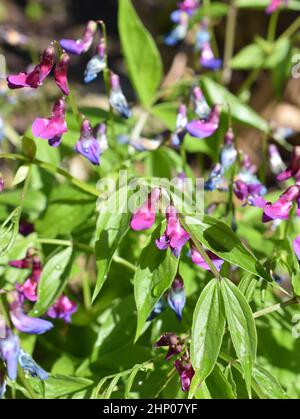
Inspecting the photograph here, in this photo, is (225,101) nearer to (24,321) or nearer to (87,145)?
(87,145)

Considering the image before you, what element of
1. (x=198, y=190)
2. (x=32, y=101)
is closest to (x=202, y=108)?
(x=198, y=190)

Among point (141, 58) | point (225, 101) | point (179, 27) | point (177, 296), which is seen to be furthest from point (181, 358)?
point (179, 27)

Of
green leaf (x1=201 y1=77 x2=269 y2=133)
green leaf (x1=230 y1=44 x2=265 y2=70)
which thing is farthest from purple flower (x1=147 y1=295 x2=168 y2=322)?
green leaf (x1=230 y1=44 x2=265 y2=70)

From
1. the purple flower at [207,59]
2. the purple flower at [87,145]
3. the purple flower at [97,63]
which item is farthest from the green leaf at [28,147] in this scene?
the purple flower at [207,59]

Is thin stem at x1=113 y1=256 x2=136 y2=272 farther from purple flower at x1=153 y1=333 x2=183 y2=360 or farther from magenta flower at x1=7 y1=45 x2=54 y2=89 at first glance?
magenta flower at x1=7 y1=45 x2=54 y2=89

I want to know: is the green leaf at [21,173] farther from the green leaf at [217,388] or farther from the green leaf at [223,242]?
the green leaf at [217,388]

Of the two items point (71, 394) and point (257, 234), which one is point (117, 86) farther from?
point (71, 394)
